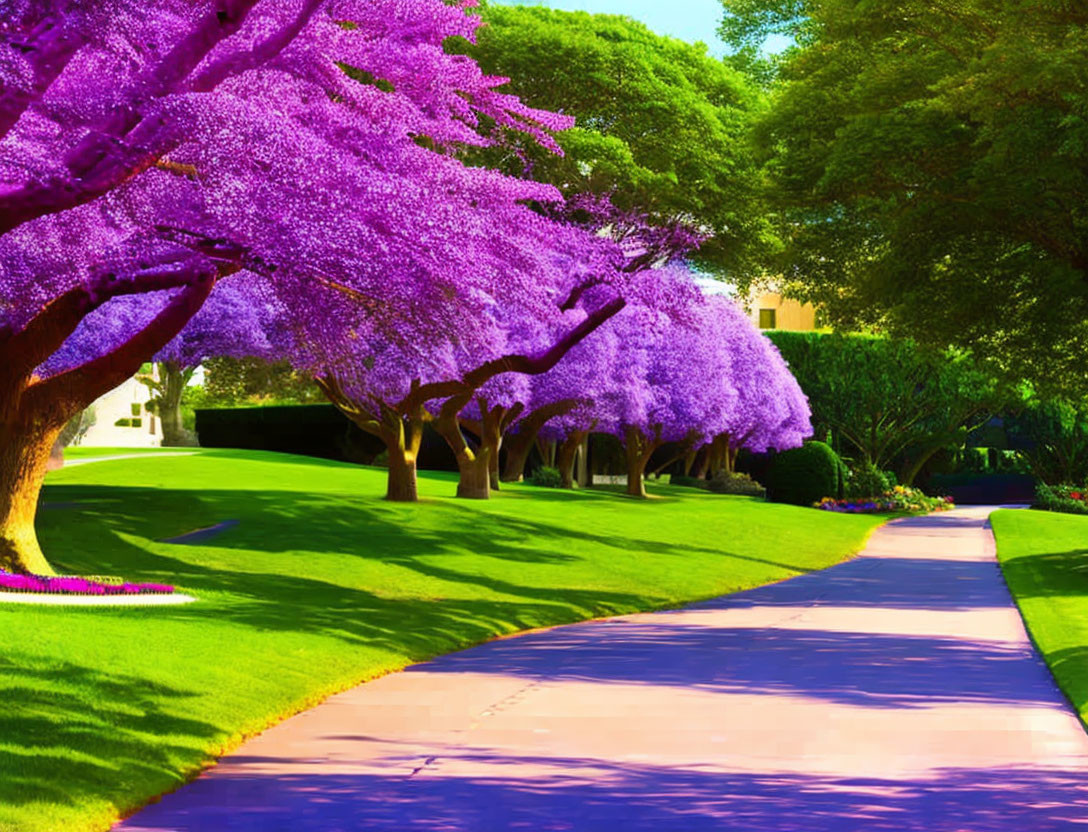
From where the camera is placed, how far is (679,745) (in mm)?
11539

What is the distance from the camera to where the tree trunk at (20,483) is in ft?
67.2

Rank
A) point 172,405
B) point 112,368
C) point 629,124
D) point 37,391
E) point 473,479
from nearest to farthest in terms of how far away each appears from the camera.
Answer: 1. point 112,368
2. point 37,391
3. point 629,124
4. point 473,479
5. point 172,405

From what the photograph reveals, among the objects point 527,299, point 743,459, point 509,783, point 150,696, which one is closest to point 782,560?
point 527,299

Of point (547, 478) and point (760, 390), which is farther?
point (760, 390)

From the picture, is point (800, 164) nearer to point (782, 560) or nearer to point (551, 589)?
point (551, 589)

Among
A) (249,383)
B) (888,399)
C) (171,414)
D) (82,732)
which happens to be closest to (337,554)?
(82,732)

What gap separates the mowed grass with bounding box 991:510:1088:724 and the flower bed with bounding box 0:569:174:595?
10737 millimetres

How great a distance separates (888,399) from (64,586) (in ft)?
167

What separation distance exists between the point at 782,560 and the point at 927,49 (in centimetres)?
1329

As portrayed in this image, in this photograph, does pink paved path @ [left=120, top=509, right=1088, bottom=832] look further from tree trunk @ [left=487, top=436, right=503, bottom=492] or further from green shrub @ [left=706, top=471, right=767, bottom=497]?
green shrub @ [left=706, top=471, right=767, bottom=497]

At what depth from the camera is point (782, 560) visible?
36250 millimetres

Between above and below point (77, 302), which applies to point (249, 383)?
above

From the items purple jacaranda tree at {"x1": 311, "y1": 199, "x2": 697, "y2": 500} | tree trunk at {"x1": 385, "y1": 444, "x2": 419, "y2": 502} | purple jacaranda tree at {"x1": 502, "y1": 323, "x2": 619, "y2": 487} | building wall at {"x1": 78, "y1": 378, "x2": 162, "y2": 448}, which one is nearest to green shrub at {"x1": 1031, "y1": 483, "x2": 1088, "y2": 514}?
purple jacaranda tree at {"x1": 502, "y1": 323, "x2": 619, "y2": 487}

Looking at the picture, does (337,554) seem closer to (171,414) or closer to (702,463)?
(171,414)
